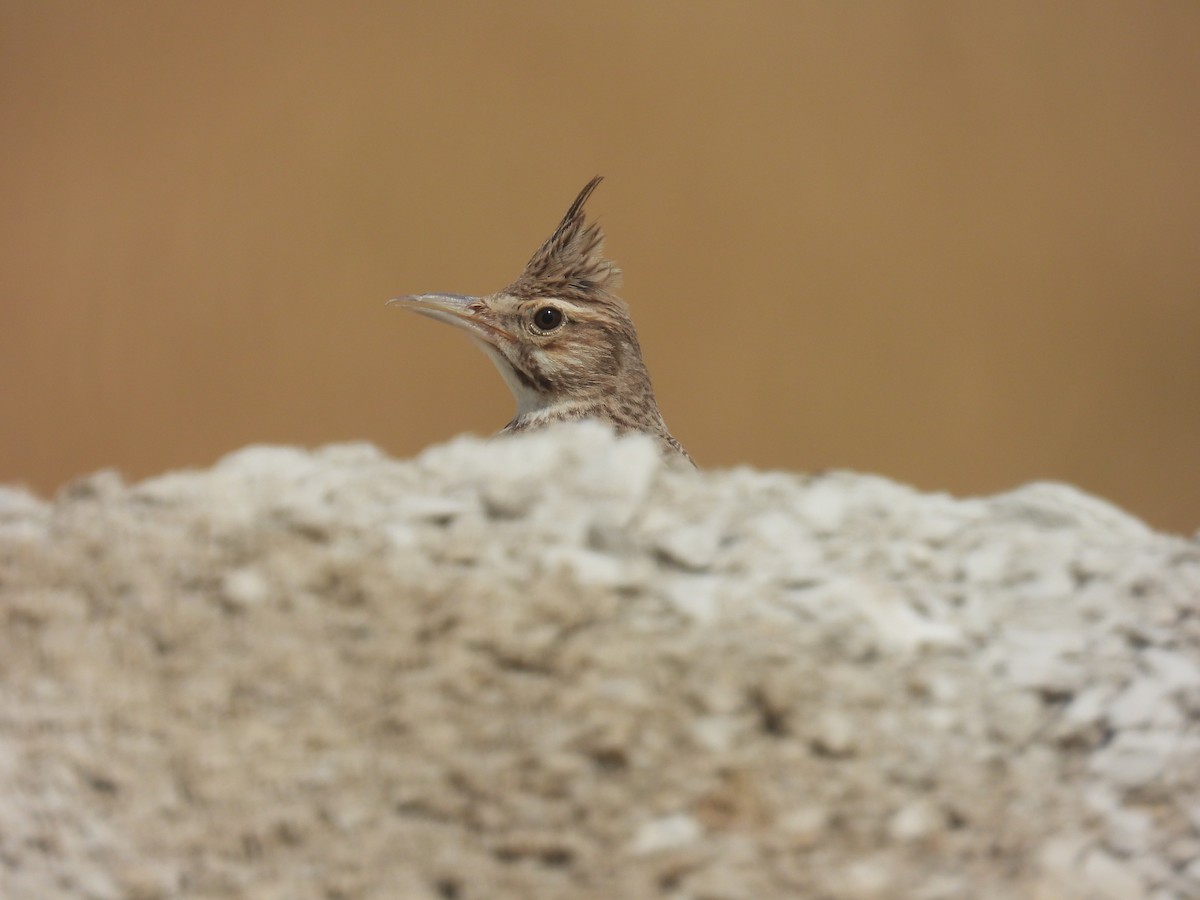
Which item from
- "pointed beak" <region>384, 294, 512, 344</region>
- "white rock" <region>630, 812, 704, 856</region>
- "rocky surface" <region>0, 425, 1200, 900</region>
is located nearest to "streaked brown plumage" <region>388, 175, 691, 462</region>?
"pointed beak" <region>384, 294, 512, 344</region>

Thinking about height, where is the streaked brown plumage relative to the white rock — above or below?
above

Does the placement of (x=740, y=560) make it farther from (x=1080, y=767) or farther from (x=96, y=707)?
(x=96, y=707)

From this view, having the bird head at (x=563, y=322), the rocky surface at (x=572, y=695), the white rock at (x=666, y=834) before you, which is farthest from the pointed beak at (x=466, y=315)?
the white rock at (x=666, y=834)

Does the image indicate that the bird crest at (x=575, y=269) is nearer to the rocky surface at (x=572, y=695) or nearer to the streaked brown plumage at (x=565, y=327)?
the streaked brown plumage at (x=565, y=327)

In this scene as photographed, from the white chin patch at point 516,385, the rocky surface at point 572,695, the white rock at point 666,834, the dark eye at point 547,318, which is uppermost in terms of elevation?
the dark eye at point 547,318

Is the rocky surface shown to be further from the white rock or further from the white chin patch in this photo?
the white chin patch

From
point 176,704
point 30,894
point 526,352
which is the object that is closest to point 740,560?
point 176,704
